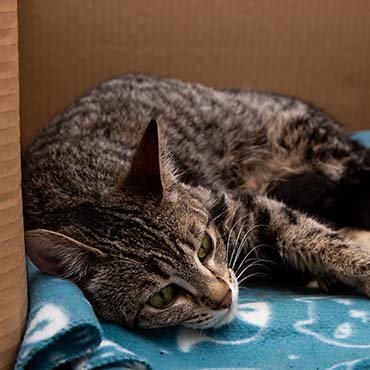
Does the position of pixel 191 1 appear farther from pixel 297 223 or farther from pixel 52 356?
pixel 52 356

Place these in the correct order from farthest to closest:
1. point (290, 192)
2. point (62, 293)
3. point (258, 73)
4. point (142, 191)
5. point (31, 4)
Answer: point (258, 73) < point (31, 4) < point (290, 192) < point (142, 191) < point (62, 293)

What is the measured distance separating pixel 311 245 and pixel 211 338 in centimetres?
40

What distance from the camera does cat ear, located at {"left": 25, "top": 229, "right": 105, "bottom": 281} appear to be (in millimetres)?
1458

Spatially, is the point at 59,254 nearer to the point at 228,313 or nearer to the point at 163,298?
the point at 163,298

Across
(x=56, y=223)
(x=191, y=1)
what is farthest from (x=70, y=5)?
(x=56, y=223)

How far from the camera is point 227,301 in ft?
5.02

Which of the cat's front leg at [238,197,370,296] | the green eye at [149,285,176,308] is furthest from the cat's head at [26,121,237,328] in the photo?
the cat's front leg at [238,197,370,296]

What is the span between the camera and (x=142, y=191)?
1604 millimetres

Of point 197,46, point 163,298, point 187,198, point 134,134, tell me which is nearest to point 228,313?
point 163,298

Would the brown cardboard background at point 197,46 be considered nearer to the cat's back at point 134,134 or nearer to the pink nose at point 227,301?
the cat's back at point 134,134

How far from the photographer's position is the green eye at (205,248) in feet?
5.21

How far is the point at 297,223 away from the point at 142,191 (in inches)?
18.7

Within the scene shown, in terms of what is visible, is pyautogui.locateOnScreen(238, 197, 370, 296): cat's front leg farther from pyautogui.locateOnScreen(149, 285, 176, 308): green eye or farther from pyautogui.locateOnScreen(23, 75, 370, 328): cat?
pyautogui.locateOnScreen(149, 285, 176, 308): green eye

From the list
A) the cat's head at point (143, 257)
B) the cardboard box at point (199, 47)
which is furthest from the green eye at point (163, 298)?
the cardboard box at point (199, 47)
